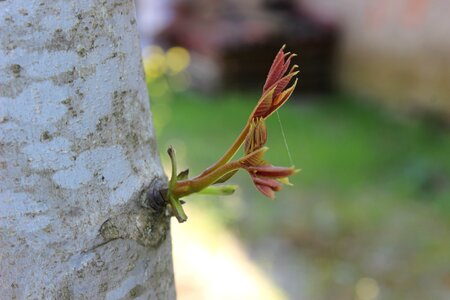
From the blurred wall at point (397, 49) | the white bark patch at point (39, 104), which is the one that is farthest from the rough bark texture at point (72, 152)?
the blurred wall at point (397, 49)

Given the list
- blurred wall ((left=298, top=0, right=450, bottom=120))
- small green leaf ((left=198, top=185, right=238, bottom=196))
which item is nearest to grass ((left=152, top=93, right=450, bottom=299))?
blurred wall ((left=298, top=0, right=450, bottom=120))

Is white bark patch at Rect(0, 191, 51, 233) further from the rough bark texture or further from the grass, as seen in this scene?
the grass

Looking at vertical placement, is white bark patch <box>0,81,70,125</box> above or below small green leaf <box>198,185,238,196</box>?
above

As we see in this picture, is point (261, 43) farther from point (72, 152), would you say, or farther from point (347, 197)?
point (72, 152)

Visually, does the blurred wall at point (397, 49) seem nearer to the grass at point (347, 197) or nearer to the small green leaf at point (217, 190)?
the grass at point (347, 197)

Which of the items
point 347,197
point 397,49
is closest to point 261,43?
point 397,49

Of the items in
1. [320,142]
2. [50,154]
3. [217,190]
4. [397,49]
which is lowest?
[320,142]
